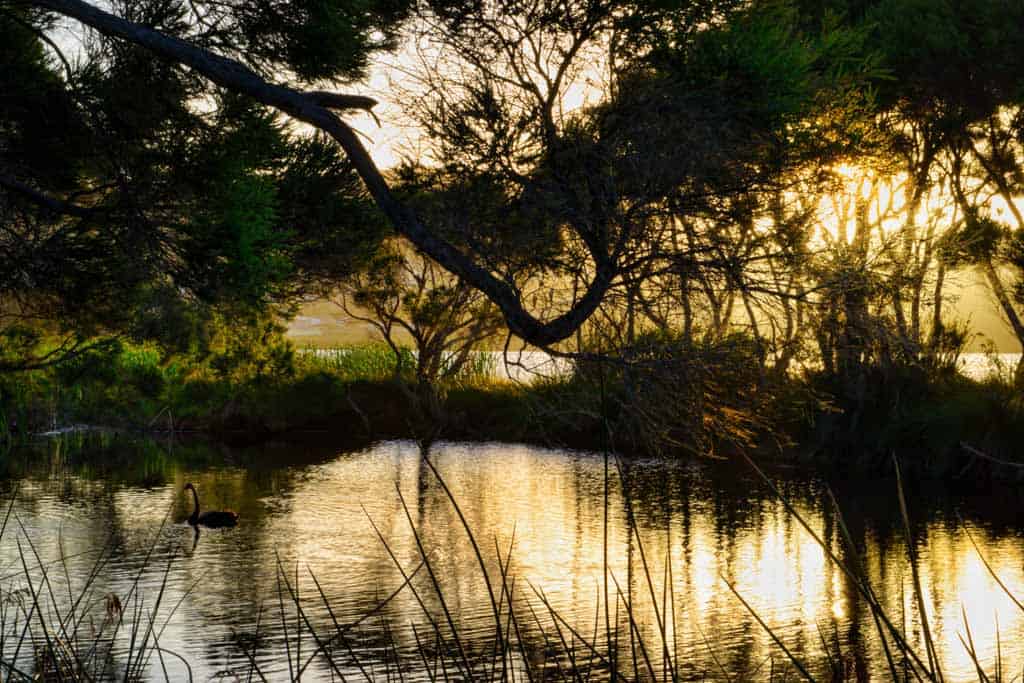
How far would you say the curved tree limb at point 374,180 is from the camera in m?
5.18

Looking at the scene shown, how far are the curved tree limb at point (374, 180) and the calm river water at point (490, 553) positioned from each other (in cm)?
318

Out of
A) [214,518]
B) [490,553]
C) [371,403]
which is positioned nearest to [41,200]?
[490,553]

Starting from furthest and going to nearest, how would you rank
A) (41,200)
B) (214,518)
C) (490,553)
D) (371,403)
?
(371,403)
(214,518)
(490,553)
(41,200)

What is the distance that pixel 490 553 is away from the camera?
1552cm

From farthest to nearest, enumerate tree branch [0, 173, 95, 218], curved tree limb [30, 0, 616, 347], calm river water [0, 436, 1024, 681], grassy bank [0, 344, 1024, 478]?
grassy bank [0, 344, 1024, 478]
calm river water [0, 436, 1024, 681]
tree branch [0, 173, 95, 218]
curved tree limb [30, 0, 616, 347]

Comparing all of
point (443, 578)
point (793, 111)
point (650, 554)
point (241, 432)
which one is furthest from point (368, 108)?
point (241, 432)

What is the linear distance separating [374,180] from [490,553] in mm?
10778

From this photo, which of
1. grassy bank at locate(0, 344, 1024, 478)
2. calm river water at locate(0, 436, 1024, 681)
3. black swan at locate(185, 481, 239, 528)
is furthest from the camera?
grassy bank at locate(0, 344, 1024, 478)

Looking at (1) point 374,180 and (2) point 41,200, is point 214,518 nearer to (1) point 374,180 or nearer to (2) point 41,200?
(2) point 41,200

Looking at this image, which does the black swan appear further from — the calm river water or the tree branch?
the tree branch

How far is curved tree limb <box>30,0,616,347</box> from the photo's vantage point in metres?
5.18

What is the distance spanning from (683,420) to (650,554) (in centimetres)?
931

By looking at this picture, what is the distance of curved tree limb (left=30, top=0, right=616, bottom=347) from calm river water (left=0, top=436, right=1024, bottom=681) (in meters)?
3.18

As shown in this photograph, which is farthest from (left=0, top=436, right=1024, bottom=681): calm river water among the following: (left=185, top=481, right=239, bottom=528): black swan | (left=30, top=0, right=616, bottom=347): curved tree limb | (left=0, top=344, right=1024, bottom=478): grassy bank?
(left=30, top=0, right=616, bottom=347): curved tree limb
